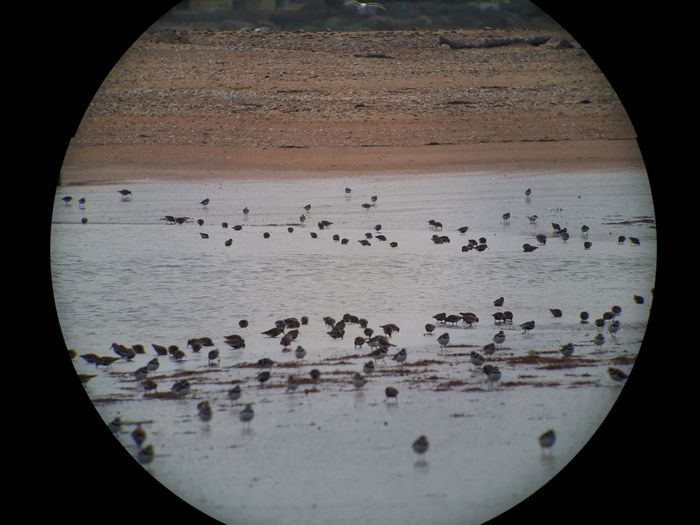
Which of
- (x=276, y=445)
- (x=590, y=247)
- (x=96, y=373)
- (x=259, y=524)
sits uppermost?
(x=590, y=247)

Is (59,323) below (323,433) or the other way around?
the other way around

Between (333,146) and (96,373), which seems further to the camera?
(333,146)

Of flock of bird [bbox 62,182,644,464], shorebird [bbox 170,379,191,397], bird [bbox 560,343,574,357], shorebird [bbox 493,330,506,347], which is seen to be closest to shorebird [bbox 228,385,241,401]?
flock of bird [bbox 62,182,644,464]

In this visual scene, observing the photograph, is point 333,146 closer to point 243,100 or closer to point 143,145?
point 243,100

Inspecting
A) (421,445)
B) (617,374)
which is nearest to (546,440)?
(617,374)

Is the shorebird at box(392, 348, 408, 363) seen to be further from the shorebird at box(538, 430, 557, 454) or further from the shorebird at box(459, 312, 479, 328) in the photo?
the shorebird at box(538, 430, 557, 454)

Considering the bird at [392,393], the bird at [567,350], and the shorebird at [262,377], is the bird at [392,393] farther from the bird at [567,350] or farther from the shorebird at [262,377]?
the bird at [567,350]

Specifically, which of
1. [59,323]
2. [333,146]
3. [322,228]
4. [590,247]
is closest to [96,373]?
[59,323]

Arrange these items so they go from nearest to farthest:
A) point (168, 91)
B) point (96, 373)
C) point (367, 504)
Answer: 1. point (367, 504)
2. point (96, 373)
3. point (168, 91)
